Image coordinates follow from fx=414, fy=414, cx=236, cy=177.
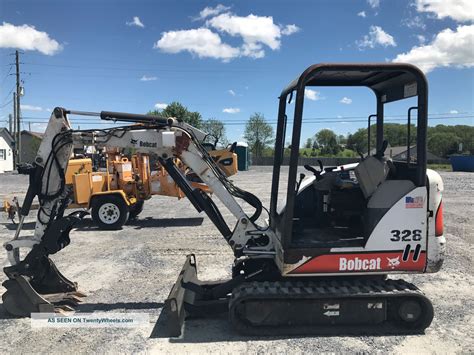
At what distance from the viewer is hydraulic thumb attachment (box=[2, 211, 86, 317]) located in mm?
4898

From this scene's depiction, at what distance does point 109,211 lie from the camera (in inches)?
419

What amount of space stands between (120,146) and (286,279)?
2.57 m

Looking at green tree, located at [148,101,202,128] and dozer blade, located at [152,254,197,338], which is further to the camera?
green tree, located at [148,101,202,128]

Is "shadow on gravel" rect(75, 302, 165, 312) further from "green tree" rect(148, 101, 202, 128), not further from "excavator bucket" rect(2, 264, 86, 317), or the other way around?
"green tree" rect(148, 101, 202, 128)

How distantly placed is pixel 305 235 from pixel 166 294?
85.7 inches

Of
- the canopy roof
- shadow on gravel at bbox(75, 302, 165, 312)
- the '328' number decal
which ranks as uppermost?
the canopy roof

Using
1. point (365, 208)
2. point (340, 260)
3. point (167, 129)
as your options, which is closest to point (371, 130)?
point (365, 208)

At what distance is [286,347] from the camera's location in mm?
4125

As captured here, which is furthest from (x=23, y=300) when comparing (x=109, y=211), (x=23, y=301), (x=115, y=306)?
(x=109, y=211)

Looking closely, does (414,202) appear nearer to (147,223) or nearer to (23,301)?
(23,301)

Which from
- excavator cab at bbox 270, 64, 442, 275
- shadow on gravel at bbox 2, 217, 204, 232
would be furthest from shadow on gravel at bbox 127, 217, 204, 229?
excavator cab at bbox 270, 64, 442, 275

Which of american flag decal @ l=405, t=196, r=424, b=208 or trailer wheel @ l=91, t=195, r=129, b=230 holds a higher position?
american flag decal @ l=405, t=196, r=424, b=208

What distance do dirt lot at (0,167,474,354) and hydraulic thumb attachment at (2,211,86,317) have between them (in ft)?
0.62

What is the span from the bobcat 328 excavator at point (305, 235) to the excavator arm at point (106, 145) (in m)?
0.01
